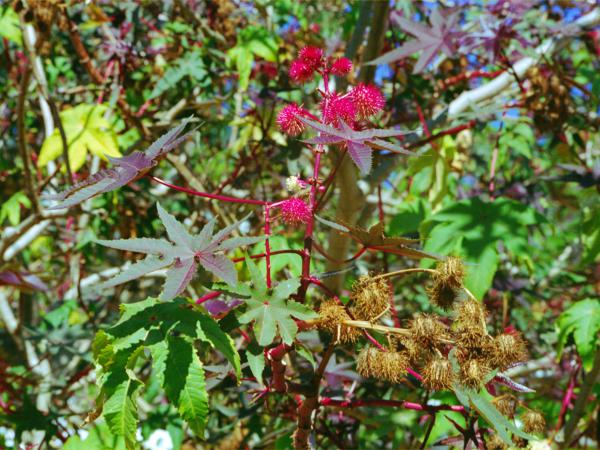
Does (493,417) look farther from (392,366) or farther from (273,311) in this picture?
(273,311)

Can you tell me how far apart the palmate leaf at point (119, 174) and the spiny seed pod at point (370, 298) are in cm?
41

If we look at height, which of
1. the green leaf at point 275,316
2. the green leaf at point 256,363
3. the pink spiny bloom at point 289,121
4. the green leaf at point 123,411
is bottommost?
the green leaf at point 123,411

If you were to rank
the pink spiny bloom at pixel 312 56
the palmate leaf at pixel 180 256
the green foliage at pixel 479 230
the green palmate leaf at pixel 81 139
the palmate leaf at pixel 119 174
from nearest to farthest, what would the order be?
1. the palmate leaf at pixel 180 256
2. the palmate leaf at pixel 119 174
3. the pink spiny bloom at pixel 312 56
4. the green foliage at pixel 479 230
5. the green palmate leaf at pixel 81 139

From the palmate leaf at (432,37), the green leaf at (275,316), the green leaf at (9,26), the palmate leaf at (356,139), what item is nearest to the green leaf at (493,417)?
the green leaf at (275,316)

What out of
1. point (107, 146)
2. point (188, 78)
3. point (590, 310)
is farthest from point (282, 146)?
point (590, 310)

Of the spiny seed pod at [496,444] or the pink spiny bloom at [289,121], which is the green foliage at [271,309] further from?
the spiny seed pod at [496,444]

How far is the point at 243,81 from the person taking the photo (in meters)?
2.41

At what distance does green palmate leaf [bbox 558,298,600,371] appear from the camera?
188 centimetres

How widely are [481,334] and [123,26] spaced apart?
250 cm

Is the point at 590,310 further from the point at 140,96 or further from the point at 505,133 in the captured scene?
the point at 140,96

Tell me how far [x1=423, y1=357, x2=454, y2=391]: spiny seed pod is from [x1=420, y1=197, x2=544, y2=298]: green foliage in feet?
2.62

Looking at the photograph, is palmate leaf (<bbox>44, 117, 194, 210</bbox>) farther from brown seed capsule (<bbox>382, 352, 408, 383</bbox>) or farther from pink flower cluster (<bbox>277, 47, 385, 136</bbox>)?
brown seed capsule (<bbox>382, 352, 408, 383</bbox>)

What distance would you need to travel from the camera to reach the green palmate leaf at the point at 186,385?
3.36 feet

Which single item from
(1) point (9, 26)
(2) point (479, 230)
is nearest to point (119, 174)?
(2) point (479, 230)
